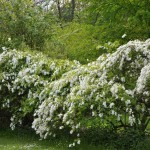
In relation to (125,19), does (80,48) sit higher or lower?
lower

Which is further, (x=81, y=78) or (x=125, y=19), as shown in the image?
(x=125, y=19)

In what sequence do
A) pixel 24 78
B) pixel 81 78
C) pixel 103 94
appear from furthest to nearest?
pixel 24 78
pixel 81 78
pixel 103 94

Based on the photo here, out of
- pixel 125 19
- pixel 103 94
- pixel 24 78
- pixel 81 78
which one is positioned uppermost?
pixel 125 19

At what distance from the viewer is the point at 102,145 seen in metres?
12.1

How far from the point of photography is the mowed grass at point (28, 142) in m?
12.1

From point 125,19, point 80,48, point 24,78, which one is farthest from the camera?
point 80,48

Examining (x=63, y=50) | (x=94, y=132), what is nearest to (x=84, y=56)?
(x=63, y=50)

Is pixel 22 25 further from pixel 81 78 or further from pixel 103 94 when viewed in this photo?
pixel 103 94

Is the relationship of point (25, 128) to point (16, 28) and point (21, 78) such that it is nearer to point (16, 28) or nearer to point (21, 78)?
point (21, 78)

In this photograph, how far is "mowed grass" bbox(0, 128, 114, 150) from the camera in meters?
12.1

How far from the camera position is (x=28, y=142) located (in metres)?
13.3

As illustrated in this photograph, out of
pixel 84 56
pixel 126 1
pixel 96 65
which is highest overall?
pixel 126 1

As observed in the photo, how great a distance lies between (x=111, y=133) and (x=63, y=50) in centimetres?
1032

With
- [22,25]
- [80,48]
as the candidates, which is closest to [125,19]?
[80,48]
